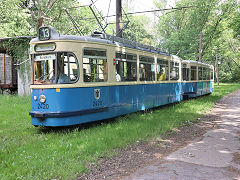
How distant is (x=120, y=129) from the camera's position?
740 centimetres

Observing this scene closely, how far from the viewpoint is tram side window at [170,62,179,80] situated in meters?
14.3

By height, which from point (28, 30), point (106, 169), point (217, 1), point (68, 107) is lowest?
point (106, 169)

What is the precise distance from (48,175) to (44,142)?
2.13 metres

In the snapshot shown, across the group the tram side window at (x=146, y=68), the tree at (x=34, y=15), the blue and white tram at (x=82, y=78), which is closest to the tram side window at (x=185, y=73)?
the tram side window at (x=146, y=68)

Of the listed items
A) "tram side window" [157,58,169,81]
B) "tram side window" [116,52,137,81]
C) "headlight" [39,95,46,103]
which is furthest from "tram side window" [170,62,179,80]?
"headlight" [39,95,46,103]

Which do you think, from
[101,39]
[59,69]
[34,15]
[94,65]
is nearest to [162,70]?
[101,39]

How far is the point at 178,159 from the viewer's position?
208 inches

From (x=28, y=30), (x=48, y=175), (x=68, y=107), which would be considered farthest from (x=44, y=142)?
(x=28, y=30)

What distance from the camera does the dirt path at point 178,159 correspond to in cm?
447

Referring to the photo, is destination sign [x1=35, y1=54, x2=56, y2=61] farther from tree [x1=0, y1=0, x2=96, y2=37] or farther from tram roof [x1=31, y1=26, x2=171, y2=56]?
tree [x1=0, y1=0, x2=96, y2=37]

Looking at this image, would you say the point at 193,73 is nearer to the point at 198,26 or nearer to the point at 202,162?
the point at 202,162

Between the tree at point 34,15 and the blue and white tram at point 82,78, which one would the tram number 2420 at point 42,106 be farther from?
the tree at point 34,15

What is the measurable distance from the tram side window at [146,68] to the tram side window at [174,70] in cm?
269

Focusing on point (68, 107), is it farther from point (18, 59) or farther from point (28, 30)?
point (28, 30)
